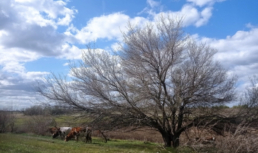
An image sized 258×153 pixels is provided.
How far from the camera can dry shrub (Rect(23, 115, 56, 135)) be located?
39.5 m

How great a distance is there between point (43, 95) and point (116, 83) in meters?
6.28

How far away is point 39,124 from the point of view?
39938 mm

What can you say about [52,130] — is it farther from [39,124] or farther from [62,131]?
[62,131]

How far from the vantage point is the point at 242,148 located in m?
15.1

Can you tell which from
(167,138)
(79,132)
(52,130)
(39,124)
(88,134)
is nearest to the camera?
(167,138)

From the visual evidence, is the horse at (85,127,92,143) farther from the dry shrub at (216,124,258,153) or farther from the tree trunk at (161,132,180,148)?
the dry shrub at (216,124,258,153)

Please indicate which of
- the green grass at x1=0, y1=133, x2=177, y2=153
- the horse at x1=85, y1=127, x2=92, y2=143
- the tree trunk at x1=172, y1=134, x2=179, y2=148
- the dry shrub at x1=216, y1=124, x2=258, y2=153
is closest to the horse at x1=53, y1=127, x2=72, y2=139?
the horse at x1=85, y1=127, x2=92, y2=143

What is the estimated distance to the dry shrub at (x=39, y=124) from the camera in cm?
3949

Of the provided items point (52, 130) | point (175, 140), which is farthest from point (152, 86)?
point (52, 130)

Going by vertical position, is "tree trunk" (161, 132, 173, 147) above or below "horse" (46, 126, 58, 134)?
below

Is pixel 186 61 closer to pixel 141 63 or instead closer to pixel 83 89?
pixel 141 63

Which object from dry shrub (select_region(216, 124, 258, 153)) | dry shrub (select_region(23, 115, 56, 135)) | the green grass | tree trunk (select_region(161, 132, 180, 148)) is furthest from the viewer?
dry shrub (select_region(23, 115, 56, 135))

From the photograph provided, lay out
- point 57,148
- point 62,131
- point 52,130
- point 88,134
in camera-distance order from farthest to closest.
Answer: point 52,130
point 62,131
point 88,134
point 57,148

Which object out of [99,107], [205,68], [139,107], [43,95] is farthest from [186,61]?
[43,95]
